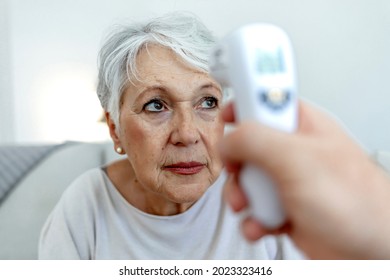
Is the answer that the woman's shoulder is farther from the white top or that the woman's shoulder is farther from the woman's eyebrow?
the woman's eyebrow

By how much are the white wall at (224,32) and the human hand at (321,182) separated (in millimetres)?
517

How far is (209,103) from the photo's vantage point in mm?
758

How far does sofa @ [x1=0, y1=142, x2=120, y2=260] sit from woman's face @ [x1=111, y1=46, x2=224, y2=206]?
273 millimetres

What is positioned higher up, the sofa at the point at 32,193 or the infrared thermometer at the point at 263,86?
the infrared thermometer at the point at 263,86

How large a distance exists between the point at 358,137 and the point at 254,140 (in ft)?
1.99

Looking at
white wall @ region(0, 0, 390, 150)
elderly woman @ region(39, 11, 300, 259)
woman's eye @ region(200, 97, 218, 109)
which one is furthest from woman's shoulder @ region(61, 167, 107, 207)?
woman's eye @ region(200, 97, 218, 109)

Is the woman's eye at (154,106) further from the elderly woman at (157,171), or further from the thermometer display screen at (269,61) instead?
the thermometer display screen at (269,61)

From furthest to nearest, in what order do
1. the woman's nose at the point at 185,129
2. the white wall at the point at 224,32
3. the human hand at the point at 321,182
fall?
1. the white wall at the point at 224,32
2. the woman's nose at the point at 185,129
3. the human hand at the point at 321,182

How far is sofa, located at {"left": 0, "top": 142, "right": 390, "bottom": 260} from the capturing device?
3.33 feet

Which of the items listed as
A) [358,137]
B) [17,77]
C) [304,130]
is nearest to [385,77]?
[358,137]

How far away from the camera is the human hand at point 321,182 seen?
1.00 feet

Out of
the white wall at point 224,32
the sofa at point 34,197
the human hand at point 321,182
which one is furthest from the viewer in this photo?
the sofa at point 34,197

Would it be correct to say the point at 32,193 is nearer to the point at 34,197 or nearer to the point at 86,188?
the point at 34,197

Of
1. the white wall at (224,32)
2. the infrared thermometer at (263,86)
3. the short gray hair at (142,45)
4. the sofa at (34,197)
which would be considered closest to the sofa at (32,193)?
the sofa at (34,197)
